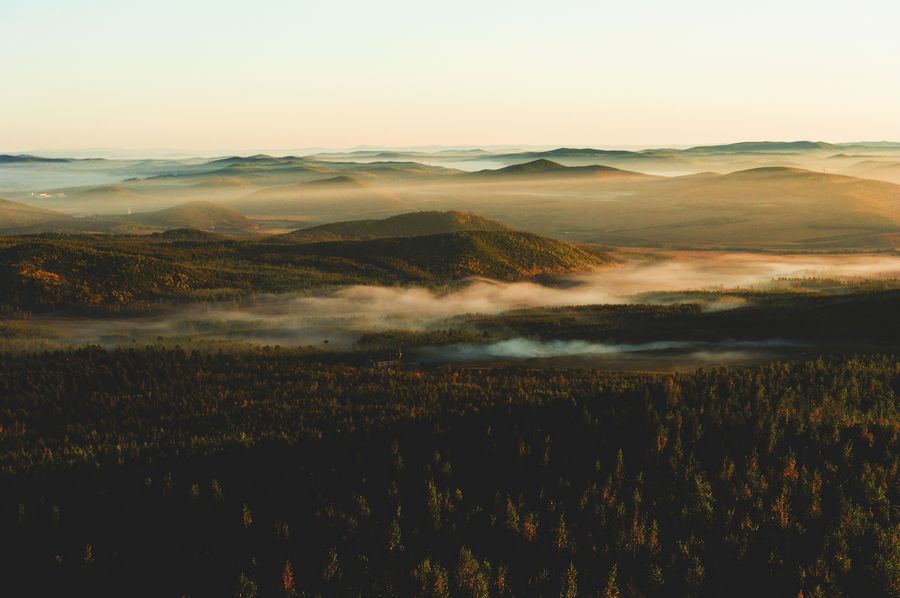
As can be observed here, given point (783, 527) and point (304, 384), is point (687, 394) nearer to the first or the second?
point (783, 527)

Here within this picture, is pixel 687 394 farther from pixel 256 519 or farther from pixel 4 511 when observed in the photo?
pixel 4 511

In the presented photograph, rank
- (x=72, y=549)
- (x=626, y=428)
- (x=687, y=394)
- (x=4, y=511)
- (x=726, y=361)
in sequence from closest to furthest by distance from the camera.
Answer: (x=72, y=549) < (x=4, y=511) < (x=626, y=428) < (x=687, y=394) < (x=726, y=361)

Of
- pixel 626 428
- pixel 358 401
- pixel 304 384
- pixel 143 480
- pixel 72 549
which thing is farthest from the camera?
pixel 304 384

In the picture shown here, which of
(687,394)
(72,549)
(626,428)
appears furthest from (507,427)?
(72,549)

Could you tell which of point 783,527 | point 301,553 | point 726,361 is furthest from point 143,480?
point 726,361

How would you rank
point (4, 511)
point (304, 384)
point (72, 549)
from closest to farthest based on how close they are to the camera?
point (72, 549) < point (4, 511) < point (304, 384)

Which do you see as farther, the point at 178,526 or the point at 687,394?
the point at 687,394
